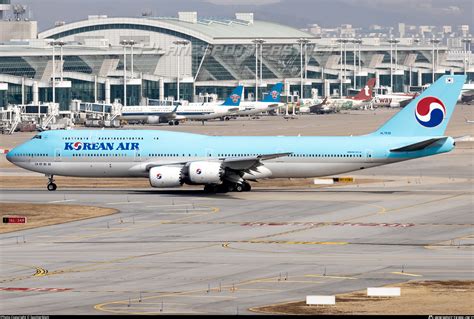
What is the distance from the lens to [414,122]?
282ft

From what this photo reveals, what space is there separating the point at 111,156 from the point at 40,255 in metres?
31.0

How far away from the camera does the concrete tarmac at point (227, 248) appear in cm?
4462

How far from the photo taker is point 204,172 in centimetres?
8319

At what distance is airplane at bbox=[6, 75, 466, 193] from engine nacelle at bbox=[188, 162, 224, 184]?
0.30 m

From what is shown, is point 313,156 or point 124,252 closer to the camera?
point 124,252

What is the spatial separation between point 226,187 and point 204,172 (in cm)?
398

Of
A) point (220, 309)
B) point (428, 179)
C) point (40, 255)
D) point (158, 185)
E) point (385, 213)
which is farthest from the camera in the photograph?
point (428, 179)

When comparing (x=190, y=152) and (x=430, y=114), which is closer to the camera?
(x=430, y=114)

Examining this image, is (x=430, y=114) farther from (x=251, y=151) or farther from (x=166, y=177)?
(x=166, y=177)

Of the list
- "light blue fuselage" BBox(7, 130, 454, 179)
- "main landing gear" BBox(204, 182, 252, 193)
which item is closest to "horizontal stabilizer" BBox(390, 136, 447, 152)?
"light blue fuselage" BBox(7, 130, 454, 179)

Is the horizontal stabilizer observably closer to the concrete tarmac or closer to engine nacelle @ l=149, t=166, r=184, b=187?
the concrete tarmac

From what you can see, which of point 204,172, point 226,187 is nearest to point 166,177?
point 204,172

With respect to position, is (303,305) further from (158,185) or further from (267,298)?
(158,185)

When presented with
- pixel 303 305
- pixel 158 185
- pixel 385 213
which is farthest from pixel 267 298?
pixel 158 185
